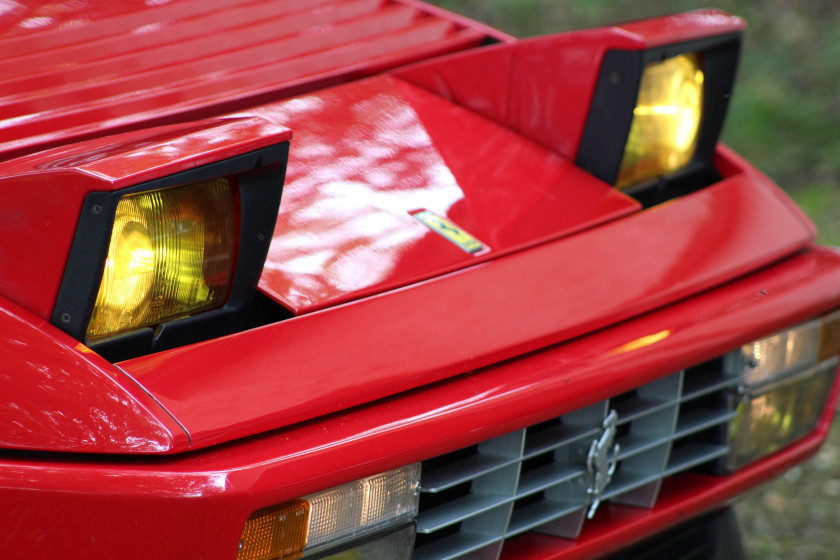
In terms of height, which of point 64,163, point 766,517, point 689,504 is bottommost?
point 766,517

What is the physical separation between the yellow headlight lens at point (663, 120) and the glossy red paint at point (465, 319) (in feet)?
0.35

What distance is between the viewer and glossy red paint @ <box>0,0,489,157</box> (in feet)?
5.22

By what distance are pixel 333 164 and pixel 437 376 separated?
48cm

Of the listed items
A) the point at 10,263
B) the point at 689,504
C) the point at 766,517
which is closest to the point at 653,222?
the point at 689,504

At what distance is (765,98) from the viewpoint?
568 centimetres

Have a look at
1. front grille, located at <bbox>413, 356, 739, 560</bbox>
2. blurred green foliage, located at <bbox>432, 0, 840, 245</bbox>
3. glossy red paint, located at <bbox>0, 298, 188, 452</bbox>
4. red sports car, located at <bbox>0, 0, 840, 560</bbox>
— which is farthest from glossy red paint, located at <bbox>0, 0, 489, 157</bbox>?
blurred green foliage, located at <bbox>432, 0, 840, 245</bbox>

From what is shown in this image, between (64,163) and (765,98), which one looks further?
(765,98)

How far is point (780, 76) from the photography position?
19.7 feet

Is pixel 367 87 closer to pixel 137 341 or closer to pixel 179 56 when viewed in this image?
pixel 179 56

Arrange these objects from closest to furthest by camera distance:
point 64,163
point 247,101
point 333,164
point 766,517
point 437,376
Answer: point 64,163, point 437,376, point 333,164, point 247,101, point 766,517

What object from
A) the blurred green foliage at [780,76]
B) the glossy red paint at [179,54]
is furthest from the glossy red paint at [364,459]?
the blurred green foliage at [780,76]

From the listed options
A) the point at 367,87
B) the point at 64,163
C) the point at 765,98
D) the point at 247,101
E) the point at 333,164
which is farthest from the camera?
the point at 765,98

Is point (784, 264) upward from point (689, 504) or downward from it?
upward

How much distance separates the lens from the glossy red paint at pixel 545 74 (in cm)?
176
